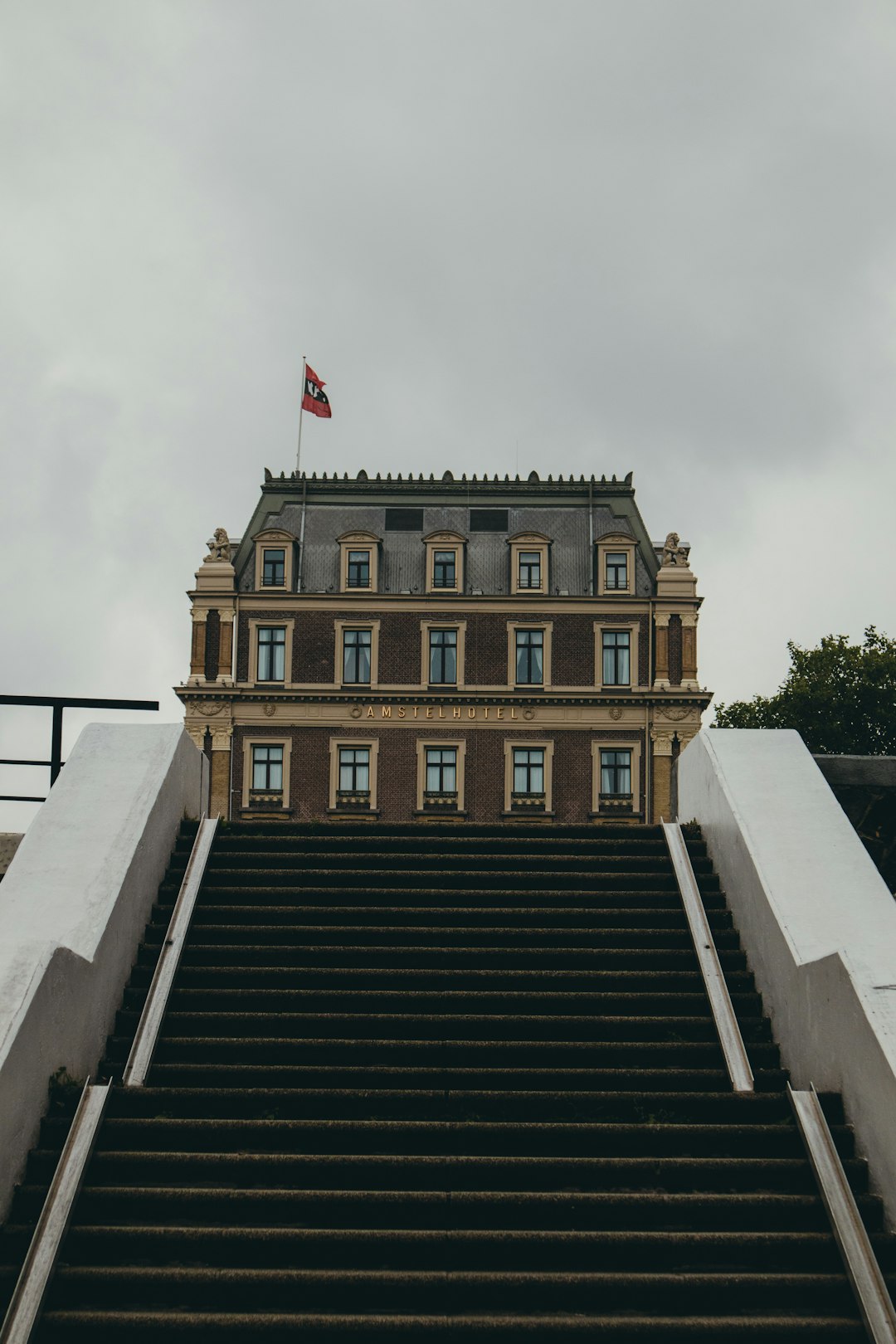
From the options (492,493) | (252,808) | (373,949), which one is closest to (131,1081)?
(373,949)

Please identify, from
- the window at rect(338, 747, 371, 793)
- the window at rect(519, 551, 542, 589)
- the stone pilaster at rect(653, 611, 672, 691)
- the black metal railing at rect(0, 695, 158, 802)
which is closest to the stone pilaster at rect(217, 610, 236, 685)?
the window at rect(338, 747, 371, 793)

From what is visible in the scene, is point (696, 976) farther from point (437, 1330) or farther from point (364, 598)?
point (364, 598)

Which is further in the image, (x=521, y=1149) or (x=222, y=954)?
(x=222, y=954)

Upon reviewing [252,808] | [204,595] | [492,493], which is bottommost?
[252,808]

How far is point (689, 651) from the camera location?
1609 inches

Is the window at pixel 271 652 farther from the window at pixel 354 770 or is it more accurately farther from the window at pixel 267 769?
the window at pixel 354 770

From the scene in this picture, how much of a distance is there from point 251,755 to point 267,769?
0.68 m

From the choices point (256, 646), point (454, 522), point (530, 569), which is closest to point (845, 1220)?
point (256, 646)

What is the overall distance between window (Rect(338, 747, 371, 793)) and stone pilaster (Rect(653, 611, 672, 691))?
933cm

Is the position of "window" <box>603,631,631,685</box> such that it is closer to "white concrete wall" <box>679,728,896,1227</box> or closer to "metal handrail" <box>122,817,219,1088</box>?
"white concrete wall" <box>679,728,896,1227</box>

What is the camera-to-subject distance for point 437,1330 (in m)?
5.21

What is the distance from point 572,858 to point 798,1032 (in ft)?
8.53

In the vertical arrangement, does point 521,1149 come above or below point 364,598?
below

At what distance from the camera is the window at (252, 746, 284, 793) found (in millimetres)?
39875
